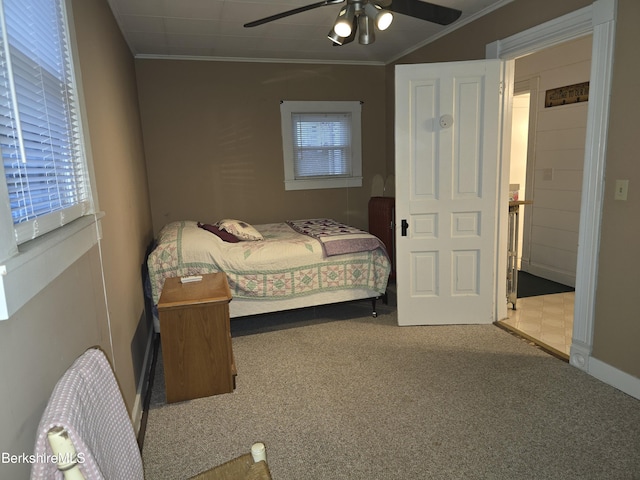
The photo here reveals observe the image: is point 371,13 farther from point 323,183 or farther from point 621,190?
point 323,183

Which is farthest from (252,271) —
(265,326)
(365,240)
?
(365,240)

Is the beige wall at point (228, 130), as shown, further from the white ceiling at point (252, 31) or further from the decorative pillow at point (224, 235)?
the decorative pillow at point (224, 235)

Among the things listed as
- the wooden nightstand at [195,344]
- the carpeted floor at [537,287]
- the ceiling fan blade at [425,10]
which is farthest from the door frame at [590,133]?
the wooden nightstand at [195,344]

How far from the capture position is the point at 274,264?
341 centimetres

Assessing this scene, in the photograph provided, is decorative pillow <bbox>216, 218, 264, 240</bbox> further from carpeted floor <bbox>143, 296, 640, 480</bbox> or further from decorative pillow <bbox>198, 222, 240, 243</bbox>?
carpeted floor <bbox>143, 296, 640, 480</bbox>

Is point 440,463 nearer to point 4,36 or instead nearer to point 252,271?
point 252,271

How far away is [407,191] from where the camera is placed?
3369mm

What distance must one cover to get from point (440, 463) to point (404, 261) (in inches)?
70.3

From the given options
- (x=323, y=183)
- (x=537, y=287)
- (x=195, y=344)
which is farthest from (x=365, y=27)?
(x=537, y=287)

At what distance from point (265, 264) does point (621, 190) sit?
2456 mm

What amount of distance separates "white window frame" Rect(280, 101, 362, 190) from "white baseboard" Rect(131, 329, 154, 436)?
2.59 m

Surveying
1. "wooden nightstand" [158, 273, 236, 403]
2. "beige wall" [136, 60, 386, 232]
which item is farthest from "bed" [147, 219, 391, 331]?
"beige wall" [136, 60, 386, 232]

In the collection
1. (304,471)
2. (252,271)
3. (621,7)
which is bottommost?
(304,471)

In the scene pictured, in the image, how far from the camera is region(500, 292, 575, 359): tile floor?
3.18 m
